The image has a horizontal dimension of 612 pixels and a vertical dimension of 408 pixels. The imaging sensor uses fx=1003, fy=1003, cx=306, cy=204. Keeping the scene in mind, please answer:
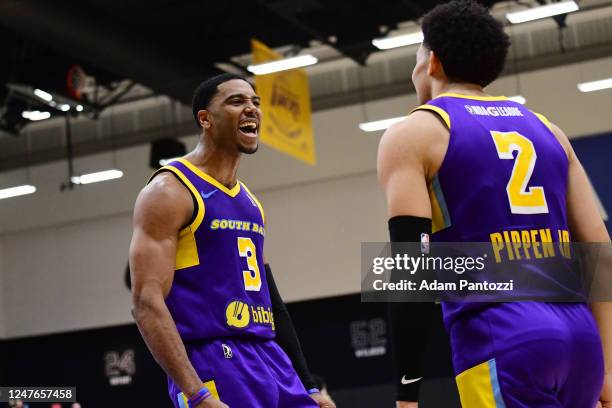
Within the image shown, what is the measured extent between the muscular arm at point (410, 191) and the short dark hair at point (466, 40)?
224 mm

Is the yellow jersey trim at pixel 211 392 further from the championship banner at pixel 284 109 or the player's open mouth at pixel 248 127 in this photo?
the championship banner at pixel 284 109

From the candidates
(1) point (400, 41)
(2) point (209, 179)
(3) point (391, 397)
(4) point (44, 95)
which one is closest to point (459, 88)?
(2) point (209, 179)

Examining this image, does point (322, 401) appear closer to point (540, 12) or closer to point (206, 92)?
point (206, 92)

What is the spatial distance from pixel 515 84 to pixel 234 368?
14.5m

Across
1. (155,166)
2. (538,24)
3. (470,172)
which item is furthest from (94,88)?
(470,172)

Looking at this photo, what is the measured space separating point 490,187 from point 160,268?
1.67m

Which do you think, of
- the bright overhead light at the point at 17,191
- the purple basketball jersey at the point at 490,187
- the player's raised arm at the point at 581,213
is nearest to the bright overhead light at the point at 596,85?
the bright overhead light at the point at 17,191

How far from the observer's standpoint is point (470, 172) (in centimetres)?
275

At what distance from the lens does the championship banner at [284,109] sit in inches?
508

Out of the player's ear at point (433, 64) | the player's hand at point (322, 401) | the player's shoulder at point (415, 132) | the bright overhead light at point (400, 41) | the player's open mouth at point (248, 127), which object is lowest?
the player's hand at point (322, 401)

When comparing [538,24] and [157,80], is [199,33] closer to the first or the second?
[157,80]

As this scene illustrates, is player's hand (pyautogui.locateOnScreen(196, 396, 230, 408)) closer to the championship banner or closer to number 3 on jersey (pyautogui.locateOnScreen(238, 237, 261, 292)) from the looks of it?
number 3 on jersey (pyautogui.locateOnScreen(238, 237, 261, 292))

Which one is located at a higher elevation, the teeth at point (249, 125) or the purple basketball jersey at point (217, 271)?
the teeth at point (249, 125)

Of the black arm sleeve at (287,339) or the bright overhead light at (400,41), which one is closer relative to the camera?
the black arm sleeve at (287,339)
